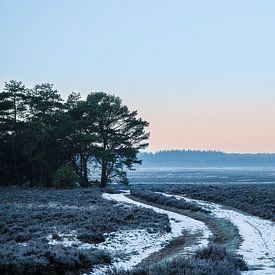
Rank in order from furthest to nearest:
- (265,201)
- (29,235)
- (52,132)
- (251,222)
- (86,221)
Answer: (52,132) → (265,201) → (251,222) → (86,221) → (29,235)

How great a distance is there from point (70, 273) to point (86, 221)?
9.28 m

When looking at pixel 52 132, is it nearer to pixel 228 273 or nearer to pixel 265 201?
pixel 265 201

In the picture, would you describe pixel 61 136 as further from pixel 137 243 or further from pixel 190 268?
pixel 190 268

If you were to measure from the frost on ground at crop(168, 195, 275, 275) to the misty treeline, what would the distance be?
3084 cm

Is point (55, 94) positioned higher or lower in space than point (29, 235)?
higher

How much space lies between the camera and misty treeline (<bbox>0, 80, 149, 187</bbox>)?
5350cm

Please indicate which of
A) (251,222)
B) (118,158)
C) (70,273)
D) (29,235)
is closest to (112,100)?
(118,158)

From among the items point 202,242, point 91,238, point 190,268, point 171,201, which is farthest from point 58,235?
point 171,201

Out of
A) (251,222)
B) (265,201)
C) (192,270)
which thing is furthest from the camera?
(265,201)

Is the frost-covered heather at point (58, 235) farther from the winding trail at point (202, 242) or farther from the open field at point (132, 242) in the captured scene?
the winding trail at point (202, 242)

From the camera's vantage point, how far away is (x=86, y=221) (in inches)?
827

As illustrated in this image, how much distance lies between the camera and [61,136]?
55281 mm

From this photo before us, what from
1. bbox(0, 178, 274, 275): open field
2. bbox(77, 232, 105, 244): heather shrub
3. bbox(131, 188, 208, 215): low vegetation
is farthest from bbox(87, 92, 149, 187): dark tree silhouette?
bbox(77, 232, 105, 244): heather shrub

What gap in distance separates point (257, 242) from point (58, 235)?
8.00 metres
